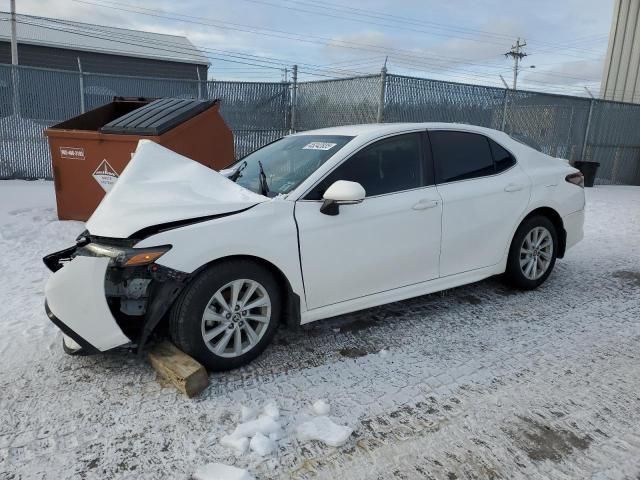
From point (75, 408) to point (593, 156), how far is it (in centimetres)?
1567

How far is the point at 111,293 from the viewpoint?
9.52ft

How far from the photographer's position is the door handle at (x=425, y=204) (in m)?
3.76

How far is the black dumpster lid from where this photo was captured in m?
5.91

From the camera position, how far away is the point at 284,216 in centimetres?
324

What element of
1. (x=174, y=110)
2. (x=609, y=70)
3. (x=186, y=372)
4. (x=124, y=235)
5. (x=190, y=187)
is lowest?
(x=186, y=372)

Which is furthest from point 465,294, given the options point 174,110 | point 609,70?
point 609,70

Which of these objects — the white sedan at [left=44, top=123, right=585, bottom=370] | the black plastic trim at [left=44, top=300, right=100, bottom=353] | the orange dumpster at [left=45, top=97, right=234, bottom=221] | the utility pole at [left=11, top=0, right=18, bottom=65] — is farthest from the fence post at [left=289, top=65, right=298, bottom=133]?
the utility pole at [left=11, top=0, right=18, bottom=65]

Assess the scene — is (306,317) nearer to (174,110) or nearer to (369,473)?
(369,473)

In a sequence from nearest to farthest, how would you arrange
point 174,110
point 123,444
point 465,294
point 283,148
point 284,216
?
point 123,444 → point 284,216 → point 283,148 → point 465,294 → point 174,110

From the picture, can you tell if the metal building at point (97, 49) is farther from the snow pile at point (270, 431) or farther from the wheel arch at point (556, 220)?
the snow pile at point (270, 431)

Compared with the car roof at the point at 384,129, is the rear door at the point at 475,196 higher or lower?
lower

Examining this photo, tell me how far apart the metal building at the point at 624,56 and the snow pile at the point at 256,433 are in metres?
18.9

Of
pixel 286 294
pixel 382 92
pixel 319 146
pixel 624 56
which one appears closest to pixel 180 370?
pixel 286 294

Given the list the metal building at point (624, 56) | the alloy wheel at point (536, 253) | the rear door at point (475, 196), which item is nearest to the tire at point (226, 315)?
the rear door at point (475, 196)
